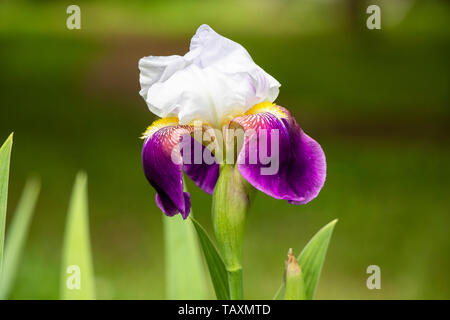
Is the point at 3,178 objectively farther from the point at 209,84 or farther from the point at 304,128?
the point at 304,128

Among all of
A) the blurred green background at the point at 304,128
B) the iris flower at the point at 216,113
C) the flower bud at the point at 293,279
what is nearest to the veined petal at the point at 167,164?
the iris flower at the point at 216,113

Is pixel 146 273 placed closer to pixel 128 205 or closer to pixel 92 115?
pixel 128 205

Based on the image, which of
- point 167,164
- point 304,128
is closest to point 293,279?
point 167,164

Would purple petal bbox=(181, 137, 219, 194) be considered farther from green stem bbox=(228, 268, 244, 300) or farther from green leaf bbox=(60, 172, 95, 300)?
green leaf bbox=(60, 172, 95, 300)

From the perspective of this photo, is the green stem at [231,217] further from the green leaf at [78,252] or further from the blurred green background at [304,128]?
the blurred green background at [304,128]

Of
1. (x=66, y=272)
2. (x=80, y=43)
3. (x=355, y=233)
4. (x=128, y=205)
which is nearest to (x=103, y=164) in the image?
(x=128, y=205)
